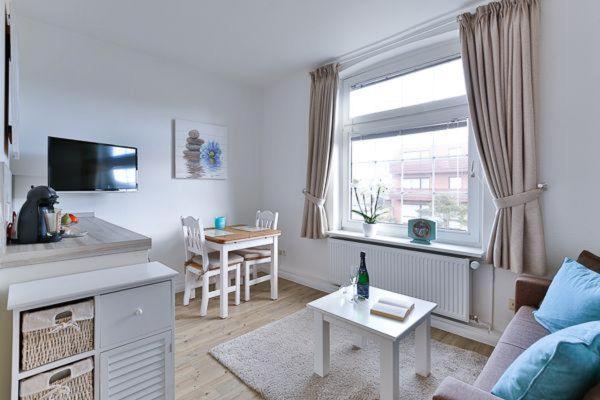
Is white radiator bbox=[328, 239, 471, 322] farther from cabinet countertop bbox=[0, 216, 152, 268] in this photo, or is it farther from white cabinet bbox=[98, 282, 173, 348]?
cabinet countertop bbox=[0, 216, 152, 268]

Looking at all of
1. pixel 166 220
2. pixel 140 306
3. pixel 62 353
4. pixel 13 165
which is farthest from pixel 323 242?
pixel 13 165

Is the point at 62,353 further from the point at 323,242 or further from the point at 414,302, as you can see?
the point at 323,242

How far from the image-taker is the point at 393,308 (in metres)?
1.76

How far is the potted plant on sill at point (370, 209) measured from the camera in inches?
115

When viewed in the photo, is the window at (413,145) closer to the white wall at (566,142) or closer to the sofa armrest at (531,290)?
the white wall at (566,142)

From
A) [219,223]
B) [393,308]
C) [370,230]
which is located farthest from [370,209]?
[219,223]

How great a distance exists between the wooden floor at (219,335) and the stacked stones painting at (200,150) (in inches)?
57.6

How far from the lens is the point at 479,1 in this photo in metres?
2.20

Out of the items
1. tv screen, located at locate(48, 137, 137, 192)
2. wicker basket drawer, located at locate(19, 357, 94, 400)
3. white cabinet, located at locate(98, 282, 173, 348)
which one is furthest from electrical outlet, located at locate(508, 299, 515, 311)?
tv screen, located at locate(48, 137, 137, 192)

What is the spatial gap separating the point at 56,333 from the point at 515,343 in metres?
1.99

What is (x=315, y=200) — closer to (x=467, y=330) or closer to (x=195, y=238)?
(x=195, y=238)

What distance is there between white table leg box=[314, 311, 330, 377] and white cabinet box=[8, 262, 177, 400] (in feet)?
2.95

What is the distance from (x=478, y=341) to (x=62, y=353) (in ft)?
8.75

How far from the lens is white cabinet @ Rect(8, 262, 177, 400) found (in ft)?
3.46
